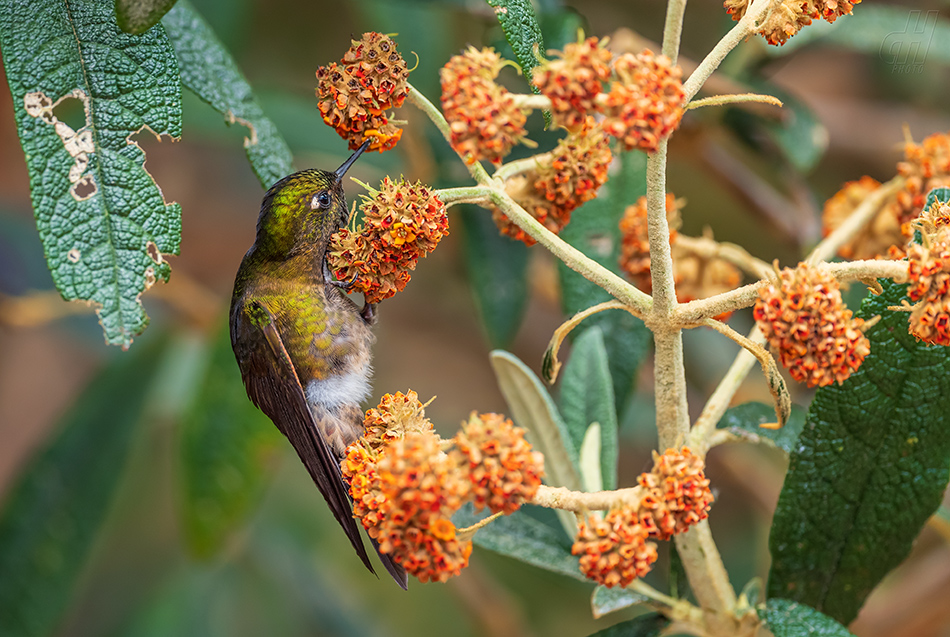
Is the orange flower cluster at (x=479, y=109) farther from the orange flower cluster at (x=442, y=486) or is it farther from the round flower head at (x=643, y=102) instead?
the orange flower cluster at (x=442, y=486)

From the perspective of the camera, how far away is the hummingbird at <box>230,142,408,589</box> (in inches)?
39.8

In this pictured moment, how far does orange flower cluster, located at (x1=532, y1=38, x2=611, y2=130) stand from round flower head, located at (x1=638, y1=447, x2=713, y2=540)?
291mm

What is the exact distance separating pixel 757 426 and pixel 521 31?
51 cm

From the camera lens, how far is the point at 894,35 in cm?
143

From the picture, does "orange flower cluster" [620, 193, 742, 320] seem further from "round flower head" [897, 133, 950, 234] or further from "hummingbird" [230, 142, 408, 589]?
"hummingbird" [230, 142, 408, 589]

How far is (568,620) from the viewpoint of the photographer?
2.89m

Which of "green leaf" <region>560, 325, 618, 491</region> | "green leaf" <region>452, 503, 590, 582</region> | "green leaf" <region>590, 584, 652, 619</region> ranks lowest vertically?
"green leaf" <region>590, 584, 652, 619</region>

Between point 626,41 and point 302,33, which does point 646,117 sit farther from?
point 302,33

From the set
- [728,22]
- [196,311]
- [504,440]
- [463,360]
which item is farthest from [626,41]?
[463,360]

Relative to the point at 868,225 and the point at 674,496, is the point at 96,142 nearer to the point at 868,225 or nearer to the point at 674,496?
the point at 674,496

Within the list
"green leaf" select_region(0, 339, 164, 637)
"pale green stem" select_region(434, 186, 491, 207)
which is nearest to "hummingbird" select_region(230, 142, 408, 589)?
"pale green stem" select_region(434, 186, 491, 207)

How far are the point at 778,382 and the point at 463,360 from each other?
8.64ft

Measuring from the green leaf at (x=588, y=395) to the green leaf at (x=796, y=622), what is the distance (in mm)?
260

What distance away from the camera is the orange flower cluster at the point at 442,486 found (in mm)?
613
